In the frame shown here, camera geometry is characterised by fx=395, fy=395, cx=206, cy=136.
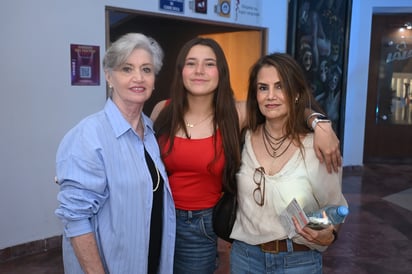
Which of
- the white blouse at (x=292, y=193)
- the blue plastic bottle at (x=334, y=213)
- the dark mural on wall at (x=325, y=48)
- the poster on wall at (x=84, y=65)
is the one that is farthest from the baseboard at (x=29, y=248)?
the dark mural on wall at (x=325, y=48)

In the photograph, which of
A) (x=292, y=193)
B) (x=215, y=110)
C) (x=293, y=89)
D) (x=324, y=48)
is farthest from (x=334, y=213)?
(x=324, y=48)

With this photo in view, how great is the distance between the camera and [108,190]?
4.66 feet

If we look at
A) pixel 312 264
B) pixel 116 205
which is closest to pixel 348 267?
pixel 312 264

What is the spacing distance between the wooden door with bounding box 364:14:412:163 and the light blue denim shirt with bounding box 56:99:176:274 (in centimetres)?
741

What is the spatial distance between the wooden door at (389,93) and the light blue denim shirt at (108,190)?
741 centimetres

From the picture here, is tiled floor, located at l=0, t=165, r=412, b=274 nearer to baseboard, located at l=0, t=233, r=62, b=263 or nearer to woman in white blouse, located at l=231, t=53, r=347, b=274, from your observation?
baseboard, located at l=0, t=233, r=62, b=263

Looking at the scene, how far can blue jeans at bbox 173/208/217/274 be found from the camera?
1855 mm

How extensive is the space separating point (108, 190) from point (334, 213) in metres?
0.81

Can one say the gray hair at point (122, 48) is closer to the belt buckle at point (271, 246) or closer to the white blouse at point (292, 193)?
the white blouse at point (292, 193)

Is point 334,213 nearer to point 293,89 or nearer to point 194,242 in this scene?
point 293,89

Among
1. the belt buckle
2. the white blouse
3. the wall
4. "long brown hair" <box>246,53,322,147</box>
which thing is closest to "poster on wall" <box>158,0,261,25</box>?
the wall

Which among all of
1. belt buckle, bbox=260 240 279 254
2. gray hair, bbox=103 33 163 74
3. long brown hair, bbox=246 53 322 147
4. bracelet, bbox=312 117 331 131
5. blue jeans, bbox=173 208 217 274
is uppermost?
gray hair, bbox=103 33 163 74

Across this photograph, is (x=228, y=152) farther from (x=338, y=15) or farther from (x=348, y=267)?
(x=338, y=15)

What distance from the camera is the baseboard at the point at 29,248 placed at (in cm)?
337
